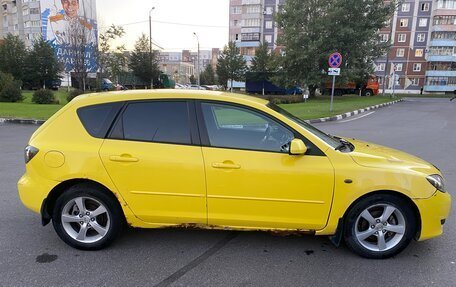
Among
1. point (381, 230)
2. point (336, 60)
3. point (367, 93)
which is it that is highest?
point (336, 60)

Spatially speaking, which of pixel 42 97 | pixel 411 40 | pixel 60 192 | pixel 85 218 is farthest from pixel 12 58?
pixel 411 40

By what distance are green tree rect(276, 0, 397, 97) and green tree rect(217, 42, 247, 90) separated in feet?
62.3

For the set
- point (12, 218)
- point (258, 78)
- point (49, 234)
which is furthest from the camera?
point (258, 78)

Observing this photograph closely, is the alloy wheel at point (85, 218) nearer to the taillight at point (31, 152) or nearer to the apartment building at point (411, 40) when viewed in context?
the taillight at point (31, 152)

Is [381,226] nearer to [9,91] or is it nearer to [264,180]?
[264,180]

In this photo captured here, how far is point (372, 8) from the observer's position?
31.9m

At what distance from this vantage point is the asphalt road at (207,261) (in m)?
3.02

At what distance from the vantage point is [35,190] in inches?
139

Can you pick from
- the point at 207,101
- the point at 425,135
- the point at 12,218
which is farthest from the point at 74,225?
the point at 425,135

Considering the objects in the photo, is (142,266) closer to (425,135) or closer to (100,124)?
(100,124)

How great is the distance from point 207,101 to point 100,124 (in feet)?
3.65

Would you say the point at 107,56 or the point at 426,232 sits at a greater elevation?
the point at 107,56

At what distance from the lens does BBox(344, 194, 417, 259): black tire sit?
3271 millimetres

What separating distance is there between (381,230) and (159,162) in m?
2.25
